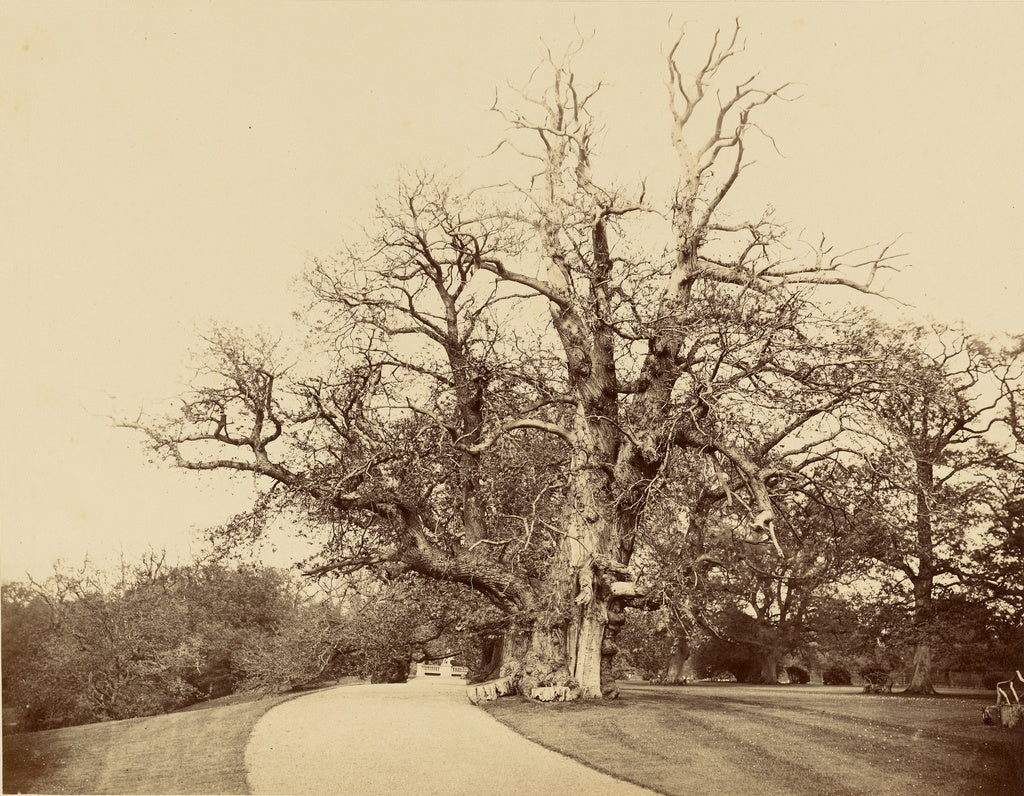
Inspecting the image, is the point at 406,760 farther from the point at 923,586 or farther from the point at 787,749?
the point at 923,586

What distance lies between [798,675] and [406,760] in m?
31.1

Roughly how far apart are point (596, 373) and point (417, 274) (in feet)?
11.7

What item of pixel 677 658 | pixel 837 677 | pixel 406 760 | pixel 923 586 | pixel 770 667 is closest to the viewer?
pixel 406 760

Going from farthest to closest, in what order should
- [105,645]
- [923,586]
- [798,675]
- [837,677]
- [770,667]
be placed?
[798,675]
[770,667]
[837,677]
[923,586]
[105,645]

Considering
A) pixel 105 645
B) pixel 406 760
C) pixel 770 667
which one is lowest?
pixel 406 760

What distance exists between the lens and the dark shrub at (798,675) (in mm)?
35500

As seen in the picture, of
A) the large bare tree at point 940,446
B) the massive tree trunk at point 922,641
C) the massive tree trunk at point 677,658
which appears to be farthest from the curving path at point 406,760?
the massive tree trunk at point 677,658

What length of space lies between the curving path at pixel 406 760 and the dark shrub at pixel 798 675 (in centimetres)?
2839

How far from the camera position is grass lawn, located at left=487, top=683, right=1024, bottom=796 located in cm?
847

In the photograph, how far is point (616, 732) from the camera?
1016cm

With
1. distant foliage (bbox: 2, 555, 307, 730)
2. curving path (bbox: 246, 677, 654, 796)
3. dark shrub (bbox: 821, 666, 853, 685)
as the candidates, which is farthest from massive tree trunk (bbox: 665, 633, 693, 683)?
distant foliage (bbox: 2, 555, 307, 730)

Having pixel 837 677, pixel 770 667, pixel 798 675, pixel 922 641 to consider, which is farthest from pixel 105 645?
pixel 798 675

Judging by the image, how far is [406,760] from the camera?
9.18 m

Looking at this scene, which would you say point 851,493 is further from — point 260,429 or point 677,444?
point 260,429
